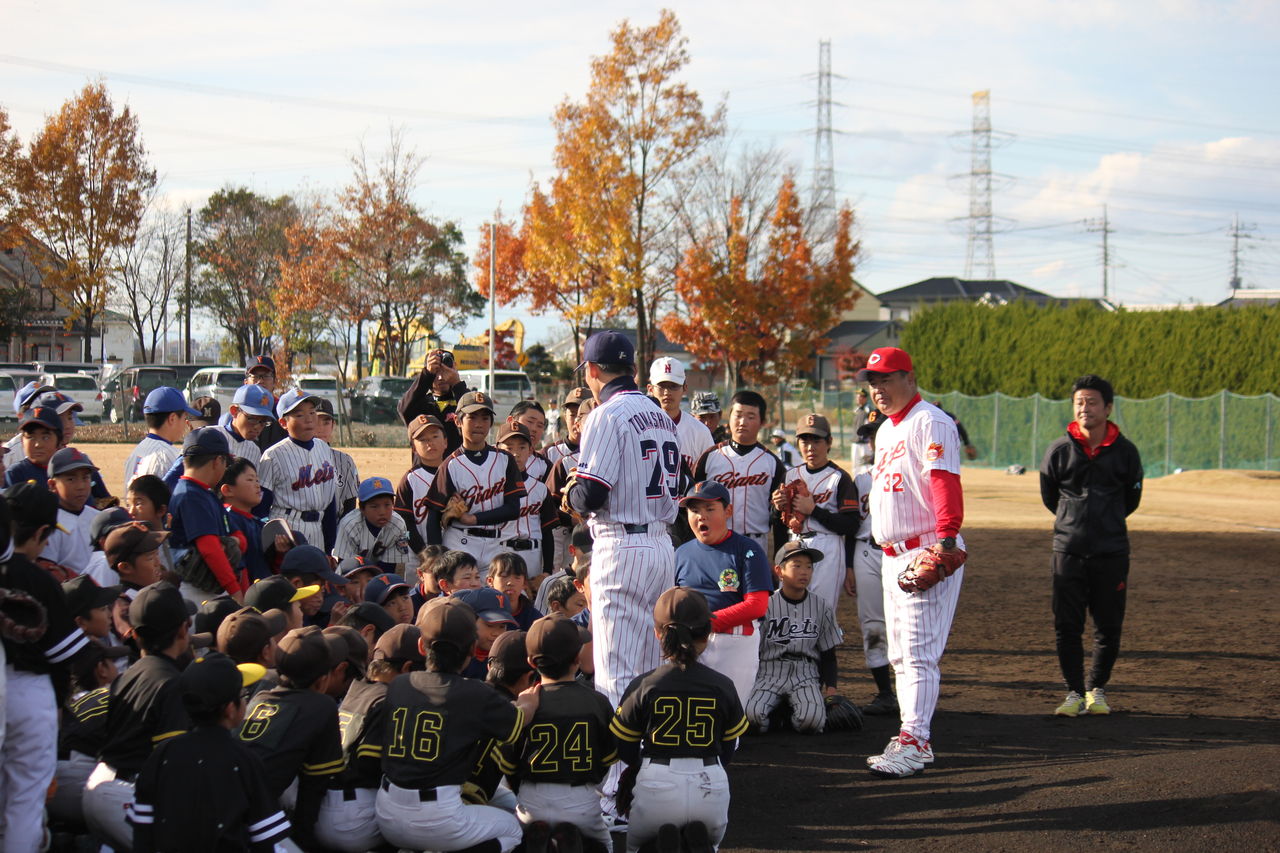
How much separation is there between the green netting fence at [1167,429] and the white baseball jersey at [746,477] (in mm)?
19377

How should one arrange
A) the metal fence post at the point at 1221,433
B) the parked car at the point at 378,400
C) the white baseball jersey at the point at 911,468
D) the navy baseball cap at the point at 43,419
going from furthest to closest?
the parked car at the point at 378,400, the metal fence post at the point at 1221,433, the navy baseball cap at the point at 43,419, the white baseball jersey at the point at 911,468

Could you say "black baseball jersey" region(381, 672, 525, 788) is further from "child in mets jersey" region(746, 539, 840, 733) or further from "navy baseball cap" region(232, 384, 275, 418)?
"navy baseball cap" region(232, 384, 275, 418)

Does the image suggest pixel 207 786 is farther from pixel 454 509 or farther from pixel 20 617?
pixel 454 509

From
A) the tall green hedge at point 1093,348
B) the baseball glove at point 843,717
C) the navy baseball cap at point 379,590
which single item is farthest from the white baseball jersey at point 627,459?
the tall green hedge at point 1093,348

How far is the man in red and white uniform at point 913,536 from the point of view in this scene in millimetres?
5297

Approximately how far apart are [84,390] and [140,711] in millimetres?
29556

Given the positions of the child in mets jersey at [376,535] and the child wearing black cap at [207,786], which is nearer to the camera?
the child wearing black cap at [207,786]

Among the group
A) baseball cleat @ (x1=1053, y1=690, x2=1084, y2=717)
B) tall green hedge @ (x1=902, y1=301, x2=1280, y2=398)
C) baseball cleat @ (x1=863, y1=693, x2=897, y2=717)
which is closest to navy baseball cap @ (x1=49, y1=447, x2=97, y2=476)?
baseball cleat @ (x1=863, y1=693, x2=897, y2=717)

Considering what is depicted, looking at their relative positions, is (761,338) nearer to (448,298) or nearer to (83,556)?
(448,298)

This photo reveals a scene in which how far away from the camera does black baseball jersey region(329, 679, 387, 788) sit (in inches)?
157

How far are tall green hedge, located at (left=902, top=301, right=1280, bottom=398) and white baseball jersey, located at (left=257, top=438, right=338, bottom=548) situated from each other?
27.1 meters

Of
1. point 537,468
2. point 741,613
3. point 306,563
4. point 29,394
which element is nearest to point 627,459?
point 741,613

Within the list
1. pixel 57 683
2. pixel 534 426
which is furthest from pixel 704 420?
pixel 57 683

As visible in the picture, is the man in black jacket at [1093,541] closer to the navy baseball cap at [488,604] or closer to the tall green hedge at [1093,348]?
the navy baseball cap at [488,604]
